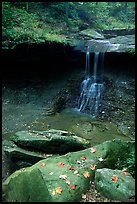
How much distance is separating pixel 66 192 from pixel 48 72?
9376 mm

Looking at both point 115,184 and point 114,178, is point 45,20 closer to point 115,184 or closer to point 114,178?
point 114,178

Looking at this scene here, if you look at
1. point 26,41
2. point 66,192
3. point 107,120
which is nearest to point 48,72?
point 26,41

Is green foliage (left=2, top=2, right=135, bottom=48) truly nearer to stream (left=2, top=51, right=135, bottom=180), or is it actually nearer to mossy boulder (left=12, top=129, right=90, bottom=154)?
stream (left=2, top=51, right=135, bottom=180)

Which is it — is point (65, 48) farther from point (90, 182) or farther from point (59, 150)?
point (90, 182)

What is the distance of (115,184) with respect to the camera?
4.44m

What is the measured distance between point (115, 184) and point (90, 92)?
8762mm

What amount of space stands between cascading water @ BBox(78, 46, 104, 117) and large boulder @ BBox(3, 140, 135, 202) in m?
6.55

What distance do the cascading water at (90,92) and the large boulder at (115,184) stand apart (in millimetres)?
7762

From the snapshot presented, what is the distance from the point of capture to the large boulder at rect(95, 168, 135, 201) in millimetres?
4328

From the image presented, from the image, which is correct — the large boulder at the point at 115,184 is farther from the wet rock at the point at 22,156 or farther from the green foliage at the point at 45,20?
the green foliage at the point at 45,20

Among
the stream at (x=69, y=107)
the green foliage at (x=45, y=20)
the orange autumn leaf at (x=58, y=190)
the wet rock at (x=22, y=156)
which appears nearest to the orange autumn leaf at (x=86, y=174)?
the orange autumn leaf at (x=58, y=190)

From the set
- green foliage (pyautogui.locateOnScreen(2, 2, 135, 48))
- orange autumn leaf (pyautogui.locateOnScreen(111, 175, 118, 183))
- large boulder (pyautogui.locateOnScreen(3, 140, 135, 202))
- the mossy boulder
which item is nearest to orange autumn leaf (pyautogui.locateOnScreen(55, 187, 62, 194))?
large boulder (pyautogui.locateOnScreen(3, 140, 135, 202))

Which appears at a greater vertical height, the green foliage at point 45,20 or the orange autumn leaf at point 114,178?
the green foliage at point 45,20

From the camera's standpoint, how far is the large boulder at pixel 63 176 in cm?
436
